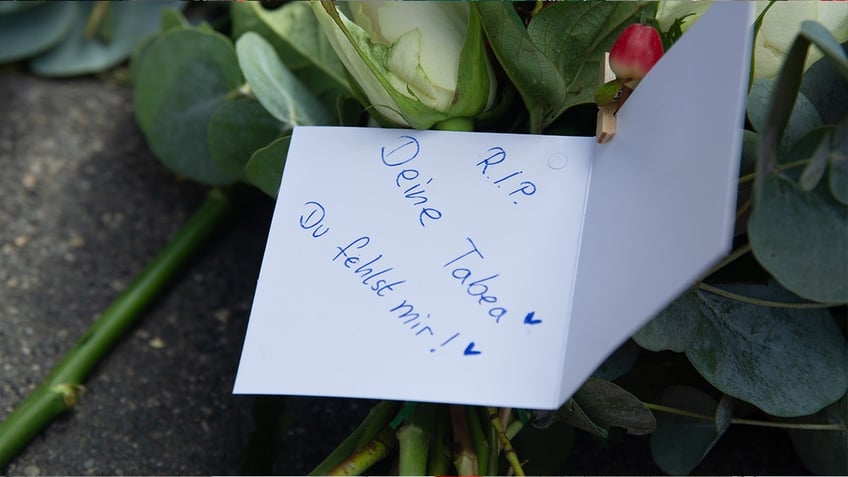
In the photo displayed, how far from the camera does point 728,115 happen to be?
29 cm

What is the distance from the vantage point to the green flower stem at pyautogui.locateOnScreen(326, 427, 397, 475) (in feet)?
1.28

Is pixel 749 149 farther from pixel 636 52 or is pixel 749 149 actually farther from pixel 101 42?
pixel 101 42

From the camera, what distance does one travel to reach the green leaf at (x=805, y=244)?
0.32m

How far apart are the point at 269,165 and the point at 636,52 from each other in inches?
8.0

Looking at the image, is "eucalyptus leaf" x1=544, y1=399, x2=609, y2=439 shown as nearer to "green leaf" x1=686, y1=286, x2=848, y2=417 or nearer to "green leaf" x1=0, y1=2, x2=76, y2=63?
"green leaf" x1=686, y1=286, x2=848, y2=417

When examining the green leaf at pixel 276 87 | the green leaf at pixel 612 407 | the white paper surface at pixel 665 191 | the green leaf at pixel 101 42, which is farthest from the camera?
the green leaf at pixel 101 42

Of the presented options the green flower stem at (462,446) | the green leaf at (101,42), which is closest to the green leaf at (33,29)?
the green leaf at (101,42)

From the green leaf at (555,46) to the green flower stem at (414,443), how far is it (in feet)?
0.53

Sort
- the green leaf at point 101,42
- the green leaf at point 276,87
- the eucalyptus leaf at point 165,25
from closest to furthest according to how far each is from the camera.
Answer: the green leaf at point 276,87
the eucalyptus leaf at point 165,25
the green leaf at point 101,42

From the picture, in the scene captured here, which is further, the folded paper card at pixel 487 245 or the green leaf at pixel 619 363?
the green leaf at pixel 619 363

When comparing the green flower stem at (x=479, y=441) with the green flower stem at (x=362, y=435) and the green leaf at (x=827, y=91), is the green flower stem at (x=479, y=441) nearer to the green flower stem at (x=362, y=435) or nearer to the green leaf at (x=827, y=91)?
the green flower stem at (x=362, y=435)

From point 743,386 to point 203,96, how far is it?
416 millimetres

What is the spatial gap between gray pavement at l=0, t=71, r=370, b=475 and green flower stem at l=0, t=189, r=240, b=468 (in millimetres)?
15

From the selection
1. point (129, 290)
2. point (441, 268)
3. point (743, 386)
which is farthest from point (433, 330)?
point (129, 290)
